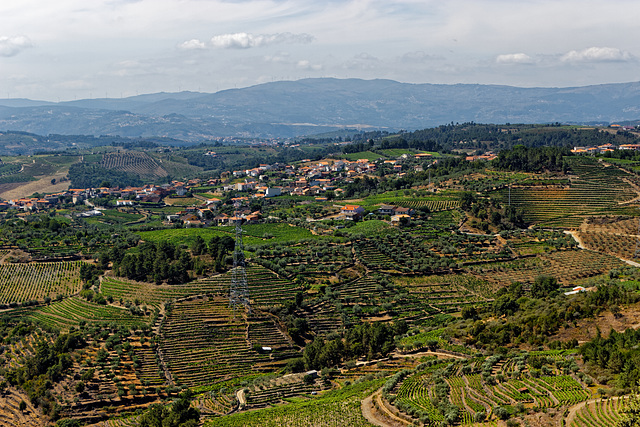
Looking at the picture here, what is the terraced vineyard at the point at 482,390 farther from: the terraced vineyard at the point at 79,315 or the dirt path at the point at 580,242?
the dirt path at the point at 580,242

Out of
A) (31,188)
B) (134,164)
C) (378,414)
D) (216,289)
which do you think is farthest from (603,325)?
(134,164)

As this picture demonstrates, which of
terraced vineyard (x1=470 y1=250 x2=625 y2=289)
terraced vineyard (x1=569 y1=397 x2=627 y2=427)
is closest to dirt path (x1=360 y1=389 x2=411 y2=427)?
terraced vineyard (x1=569 y1=397 x2=627 y2=427)

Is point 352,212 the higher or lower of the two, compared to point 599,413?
higher

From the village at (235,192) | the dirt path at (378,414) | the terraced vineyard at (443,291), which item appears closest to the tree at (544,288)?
the terraced vineyard at (443,291)

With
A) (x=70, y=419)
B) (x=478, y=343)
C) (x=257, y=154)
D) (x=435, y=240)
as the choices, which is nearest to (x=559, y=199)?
(x=435, y=240)

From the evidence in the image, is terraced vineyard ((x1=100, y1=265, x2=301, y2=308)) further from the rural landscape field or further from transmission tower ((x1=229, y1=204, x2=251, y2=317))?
transmission tower ((x1=229, y1=204, x2=251, y2=317))

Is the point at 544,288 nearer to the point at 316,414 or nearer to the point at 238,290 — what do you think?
the point at 238,290
